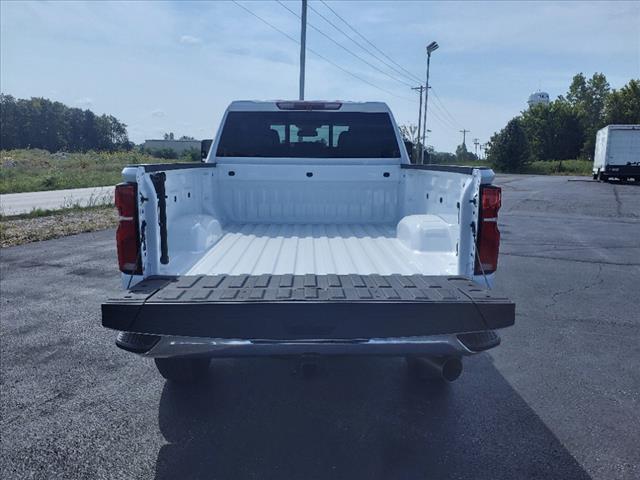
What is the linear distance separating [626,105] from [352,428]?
83482 millimetres

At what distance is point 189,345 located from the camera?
2904 mm

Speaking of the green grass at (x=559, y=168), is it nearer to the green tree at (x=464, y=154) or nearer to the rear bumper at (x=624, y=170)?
the green tree at (x=464, y=154)

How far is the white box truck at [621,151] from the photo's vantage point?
106 ft

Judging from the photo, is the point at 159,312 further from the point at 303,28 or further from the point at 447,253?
the point at 303,28

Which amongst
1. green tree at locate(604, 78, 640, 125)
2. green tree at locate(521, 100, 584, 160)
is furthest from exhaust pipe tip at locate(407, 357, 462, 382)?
green tree at locate(521, 100, 584, 160)

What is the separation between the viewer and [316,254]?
4.13 meters

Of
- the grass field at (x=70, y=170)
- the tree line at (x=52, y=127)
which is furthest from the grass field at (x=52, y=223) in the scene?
the tree line at (x=52, y=127)

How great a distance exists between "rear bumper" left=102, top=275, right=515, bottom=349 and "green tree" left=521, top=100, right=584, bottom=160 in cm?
8578

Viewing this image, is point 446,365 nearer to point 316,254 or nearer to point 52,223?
point 316,254

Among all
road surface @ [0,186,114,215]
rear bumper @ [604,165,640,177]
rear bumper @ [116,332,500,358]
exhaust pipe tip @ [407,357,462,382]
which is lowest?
road surface @ [0,186,114,215]

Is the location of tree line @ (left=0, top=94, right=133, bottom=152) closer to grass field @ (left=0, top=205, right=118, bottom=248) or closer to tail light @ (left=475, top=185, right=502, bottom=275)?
grass field @ (left=0, top=205, right=118, bottom=248)

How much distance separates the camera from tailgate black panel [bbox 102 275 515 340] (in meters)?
2.71

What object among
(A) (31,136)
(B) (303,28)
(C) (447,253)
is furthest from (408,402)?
(A) (31,136)

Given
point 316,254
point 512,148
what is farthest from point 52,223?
point 512,148
